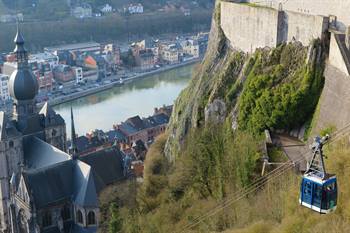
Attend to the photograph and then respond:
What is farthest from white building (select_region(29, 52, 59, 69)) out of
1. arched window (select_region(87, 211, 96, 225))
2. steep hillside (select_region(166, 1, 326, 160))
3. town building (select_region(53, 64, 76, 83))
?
steep hillside (select_region(166, 1, 326, 160))

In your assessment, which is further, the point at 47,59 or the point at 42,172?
the point at 47,59

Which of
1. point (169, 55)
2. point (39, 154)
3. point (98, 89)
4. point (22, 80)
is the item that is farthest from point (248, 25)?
point (169, 55)

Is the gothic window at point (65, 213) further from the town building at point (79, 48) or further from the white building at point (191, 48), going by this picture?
the white building at point (191, 48)

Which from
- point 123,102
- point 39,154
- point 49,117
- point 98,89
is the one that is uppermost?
point 49,117

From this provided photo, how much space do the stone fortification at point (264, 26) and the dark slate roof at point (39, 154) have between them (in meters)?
7.26

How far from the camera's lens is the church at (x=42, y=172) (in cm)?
1716

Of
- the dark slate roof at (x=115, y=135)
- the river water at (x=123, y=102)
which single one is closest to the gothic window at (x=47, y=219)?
the dark slate roof at (x=115, y=135)

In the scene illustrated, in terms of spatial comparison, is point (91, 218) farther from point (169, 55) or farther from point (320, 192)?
point (169, 55)

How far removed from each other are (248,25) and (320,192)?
1021 centimetres

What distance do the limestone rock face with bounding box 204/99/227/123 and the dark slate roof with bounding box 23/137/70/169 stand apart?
5667 mm

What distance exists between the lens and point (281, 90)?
13.3m

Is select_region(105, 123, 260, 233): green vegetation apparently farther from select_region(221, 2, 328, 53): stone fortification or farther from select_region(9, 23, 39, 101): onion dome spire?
select_region(9, 23, 39, 101): onion dome spire

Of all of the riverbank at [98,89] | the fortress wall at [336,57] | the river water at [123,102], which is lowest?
the river water at [123,102]

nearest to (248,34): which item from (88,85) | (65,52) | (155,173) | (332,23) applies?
(332,23)
